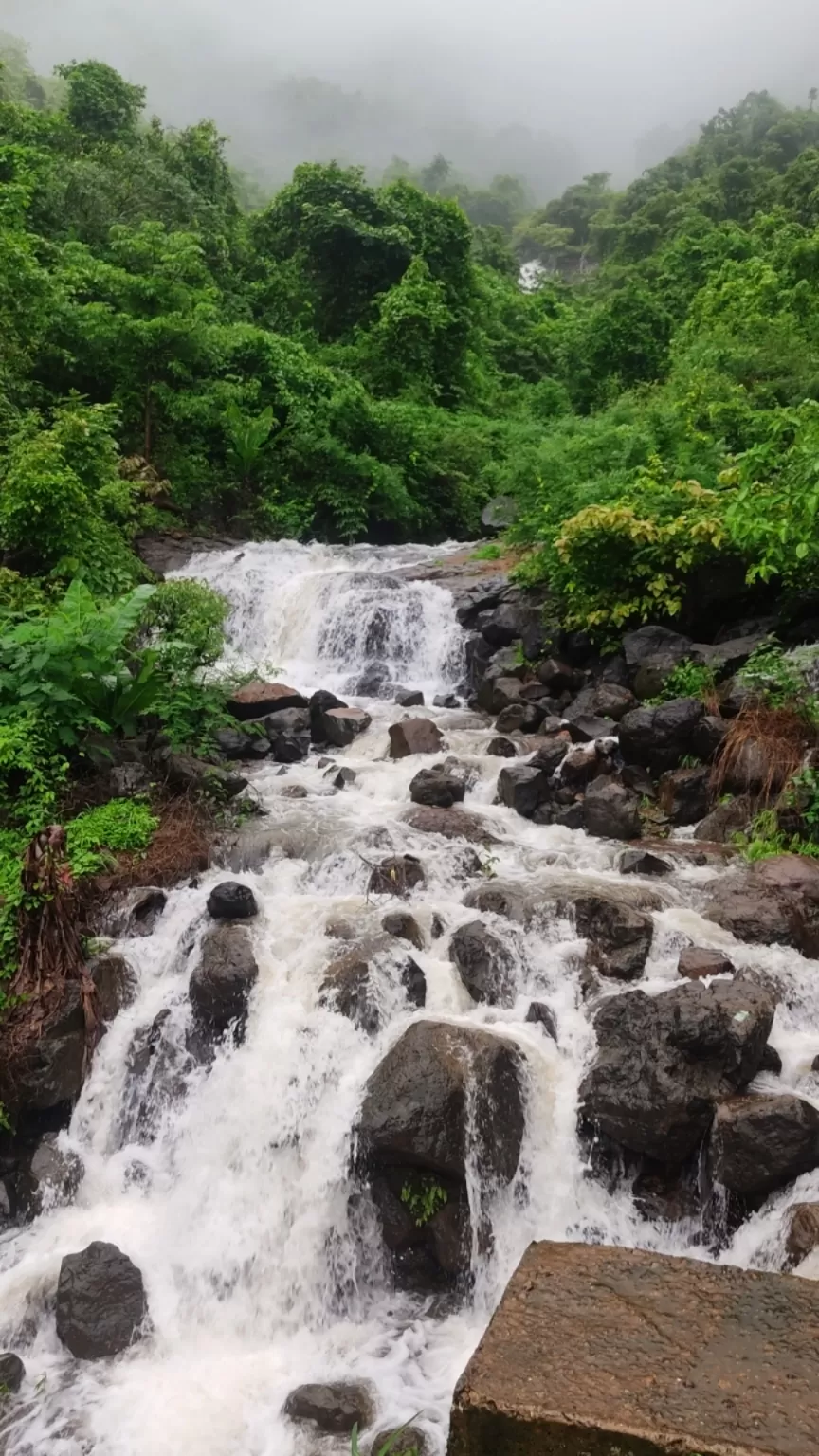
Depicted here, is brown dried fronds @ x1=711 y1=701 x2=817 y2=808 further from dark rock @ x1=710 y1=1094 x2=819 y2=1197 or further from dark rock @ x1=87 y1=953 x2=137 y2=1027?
dark rock @ x1=87 y1=953 x2=137 y2=1027

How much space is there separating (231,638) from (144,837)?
7.32 metres

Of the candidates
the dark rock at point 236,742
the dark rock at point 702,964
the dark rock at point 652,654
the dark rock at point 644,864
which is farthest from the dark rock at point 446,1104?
the dark rock at point 652,654

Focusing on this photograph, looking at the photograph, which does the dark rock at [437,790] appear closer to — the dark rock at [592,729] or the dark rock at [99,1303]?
the dark rock at [592,729]

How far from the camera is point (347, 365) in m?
Answer: 25.0

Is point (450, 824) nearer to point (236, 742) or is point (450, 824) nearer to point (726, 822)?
point (726, 822)

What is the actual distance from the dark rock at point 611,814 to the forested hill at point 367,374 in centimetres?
270

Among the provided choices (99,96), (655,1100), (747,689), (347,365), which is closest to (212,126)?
(99,96)

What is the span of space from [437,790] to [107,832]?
3.21 metres

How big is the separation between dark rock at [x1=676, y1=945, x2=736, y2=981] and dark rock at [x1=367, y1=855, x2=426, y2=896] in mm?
2287

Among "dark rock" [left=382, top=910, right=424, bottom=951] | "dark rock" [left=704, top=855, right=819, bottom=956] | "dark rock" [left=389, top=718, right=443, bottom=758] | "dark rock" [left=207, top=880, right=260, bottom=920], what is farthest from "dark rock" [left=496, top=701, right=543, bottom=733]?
"dark rock" [left=207, top=880, right=260, bottom=920]

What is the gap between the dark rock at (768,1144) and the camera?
4.83 metres

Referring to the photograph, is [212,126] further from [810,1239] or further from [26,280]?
[810,1239]

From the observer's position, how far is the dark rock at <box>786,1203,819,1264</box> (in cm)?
450

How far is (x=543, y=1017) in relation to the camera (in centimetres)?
614
